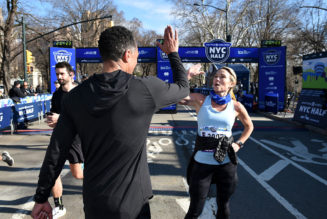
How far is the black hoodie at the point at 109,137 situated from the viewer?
1.50 meters

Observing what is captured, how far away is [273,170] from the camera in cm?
593

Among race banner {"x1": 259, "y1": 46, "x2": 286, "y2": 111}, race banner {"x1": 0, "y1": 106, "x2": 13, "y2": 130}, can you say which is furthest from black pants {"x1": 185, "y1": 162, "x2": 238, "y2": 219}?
race banner {"x1": 259, "y1": 46, "x2": 286, "y2": 111}

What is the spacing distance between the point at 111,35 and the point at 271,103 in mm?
17050

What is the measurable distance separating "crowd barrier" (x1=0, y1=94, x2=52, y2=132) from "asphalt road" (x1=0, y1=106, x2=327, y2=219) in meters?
1.28

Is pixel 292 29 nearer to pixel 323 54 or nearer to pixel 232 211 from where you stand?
pixel 323 54

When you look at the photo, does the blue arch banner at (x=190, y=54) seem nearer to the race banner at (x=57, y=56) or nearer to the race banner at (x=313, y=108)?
the race banner at (x=57, y=56)

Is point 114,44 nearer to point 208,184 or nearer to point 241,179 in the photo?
point 208,184

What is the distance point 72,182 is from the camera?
517 cm

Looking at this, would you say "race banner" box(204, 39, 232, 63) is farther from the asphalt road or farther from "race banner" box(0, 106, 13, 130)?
"race banner" box(0, 106, 13, 130)

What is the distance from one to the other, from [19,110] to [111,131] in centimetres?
1165

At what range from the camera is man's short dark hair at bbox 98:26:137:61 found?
158cm

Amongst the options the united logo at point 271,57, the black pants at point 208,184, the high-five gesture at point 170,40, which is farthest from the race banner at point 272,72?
the high-five gesture at point 170,40

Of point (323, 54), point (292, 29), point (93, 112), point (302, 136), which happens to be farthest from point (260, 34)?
point (93, 112)

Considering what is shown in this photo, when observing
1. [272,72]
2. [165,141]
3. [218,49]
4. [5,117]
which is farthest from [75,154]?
[272,72]
